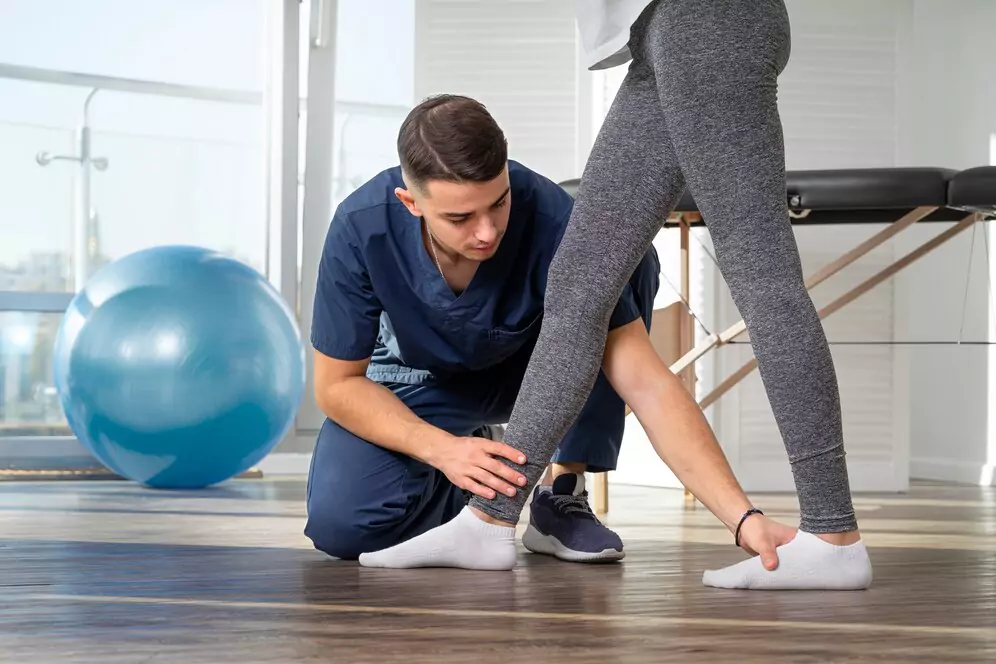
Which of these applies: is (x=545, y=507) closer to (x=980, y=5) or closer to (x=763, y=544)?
(x=763, y=544)

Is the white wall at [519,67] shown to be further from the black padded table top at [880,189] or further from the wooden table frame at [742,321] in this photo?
the black padded table top at [880,189]

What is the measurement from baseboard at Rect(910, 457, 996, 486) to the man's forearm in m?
2.62

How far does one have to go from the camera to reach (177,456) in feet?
9.42

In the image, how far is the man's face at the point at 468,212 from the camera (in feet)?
4.65

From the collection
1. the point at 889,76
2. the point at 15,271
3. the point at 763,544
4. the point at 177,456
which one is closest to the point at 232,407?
the point at 177,456

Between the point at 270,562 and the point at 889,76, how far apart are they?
2487 mm

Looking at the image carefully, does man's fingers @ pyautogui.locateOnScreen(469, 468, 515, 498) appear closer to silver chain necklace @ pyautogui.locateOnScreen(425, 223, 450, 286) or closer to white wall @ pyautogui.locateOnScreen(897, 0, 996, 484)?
silver chain necklace @ pyautogui.locateOnScreen(425, 223, 450, 286)

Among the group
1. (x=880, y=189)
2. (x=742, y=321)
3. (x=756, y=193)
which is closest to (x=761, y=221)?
(x=756, y=193)

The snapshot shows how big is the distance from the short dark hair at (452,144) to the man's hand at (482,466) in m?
0.32

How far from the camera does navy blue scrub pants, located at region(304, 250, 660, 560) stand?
65.3 inches

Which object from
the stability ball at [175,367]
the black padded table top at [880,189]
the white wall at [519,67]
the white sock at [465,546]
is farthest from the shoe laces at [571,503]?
the white wall at [519,67]

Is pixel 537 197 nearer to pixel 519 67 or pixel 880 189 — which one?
pixel 880 189

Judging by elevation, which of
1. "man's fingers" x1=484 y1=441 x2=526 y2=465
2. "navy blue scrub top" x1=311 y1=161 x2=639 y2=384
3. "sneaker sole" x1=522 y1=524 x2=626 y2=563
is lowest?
"sneaker sole" x1=522 y1=524 x2=626 y2=563

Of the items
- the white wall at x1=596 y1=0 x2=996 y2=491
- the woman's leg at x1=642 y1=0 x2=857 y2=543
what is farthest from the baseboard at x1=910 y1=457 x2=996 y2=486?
the woman's leg at x1=642 y1=0 x2=857 y2=543
